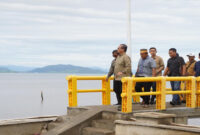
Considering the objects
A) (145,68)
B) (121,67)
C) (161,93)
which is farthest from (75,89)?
(161,93)

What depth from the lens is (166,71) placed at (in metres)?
14.6

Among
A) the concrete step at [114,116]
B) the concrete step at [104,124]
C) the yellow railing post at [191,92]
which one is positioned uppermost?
the yellow railing post at [191,92]

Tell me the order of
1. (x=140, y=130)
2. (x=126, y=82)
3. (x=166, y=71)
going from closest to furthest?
(x=140, y=130), (x=126, y=82), (x=166, y=71)

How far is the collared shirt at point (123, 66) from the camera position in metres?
12.7

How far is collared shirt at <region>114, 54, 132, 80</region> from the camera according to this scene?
1268cm

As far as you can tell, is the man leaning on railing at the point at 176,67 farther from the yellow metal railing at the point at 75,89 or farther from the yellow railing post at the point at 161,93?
the yellow metal railing at the point at 75,89

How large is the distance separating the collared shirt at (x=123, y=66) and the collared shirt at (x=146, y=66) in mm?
632

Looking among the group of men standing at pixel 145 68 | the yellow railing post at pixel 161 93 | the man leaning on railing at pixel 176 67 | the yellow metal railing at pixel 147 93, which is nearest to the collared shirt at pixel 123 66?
the group of men standing at pixel 145 68

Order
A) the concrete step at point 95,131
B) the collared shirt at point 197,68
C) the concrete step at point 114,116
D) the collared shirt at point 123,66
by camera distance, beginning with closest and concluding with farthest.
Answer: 1. the concrete step at point 95,131
2. the concrete step at point 114,116
3. the collared shirt at point 123,66
4. the collared shirt at point 197,68

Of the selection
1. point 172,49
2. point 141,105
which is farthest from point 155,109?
point 172,49

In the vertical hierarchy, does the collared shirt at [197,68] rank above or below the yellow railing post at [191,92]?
above

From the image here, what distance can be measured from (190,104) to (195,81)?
700 mm

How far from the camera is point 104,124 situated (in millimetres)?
11812

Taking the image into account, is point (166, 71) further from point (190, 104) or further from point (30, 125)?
point (30, 125)
